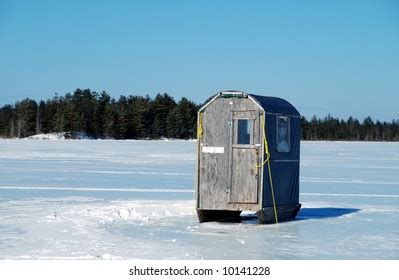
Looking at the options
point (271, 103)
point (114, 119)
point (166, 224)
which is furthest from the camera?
point (114, 119)

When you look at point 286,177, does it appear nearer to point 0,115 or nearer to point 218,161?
point 218,161

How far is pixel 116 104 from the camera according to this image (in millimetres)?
138000

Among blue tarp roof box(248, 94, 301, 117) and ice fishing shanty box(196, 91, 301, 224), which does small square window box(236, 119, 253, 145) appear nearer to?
ice fishing shanty box(196, 91, 301, 224)

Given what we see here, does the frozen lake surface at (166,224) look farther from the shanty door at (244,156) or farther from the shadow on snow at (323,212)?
the shanty door at (244,156)

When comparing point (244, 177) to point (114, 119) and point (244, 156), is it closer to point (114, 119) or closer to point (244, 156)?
point (244, 156)

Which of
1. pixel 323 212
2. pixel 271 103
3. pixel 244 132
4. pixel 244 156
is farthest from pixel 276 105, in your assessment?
pixel 323 212

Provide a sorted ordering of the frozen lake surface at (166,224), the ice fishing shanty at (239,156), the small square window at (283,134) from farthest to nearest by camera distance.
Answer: the small square window at (283,134), the ice fishing shanty at (239,156), the frozen lake surface at (166,224)

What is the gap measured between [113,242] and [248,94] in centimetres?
477

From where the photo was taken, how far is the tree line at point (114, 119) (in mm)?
125125

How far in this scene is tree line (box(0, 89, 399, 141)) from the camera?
12512 centimetres

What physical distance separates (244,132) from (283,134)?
3.91 feet

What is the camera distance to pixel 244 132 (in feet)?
52.2

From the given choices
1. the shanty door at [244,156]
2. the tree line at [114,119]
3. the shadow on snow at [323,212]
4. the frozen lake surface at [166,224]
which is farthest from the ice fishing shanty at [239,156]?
the tree line at [114,119]
